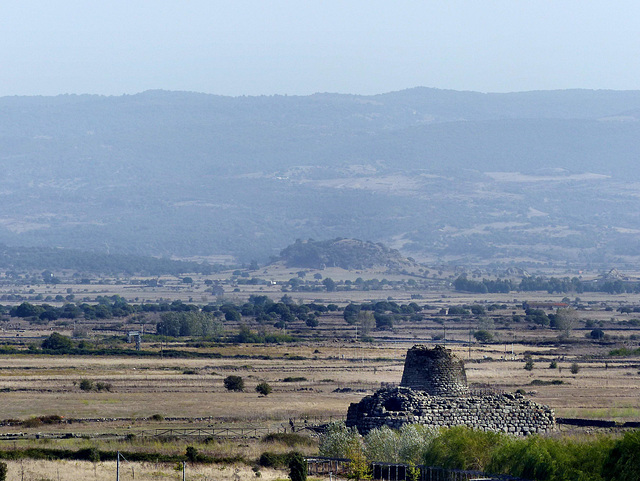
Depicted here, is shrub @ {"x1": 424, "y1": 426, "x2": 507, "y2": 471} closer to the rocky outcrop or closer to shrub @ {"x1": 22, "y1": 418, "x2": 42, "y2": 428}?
the rocky outcrop

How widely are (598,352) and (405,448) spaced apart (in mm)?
53577

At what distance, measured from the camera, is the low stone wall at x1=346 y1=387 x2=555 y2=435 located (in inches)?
1419

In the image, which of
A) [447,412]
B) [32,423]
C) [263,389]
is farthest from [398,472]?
[263,389]

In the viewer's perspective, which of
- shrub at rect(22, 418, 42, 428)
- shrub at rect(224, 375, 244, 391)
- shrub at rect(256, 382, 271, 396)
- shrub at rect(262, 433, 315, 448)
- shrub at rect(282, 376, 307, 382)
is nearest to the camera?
shrub at rect(262, 433, 315, 448)

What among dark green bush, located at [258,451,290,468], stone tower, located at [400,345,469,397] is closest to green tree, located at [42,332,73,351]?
stone tower, located at [400,345,469,397]

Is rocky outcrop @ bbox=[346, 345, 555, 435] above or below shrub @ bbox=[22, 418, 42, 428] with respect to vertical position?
above

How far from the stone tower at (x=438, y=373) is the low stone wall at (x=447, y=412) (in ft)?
1.45

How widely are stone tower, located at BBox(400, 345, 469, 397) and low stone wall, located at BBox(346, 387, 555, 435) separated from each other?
443 millimetres

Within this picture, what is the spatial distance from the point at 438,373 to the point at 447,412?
1683 mm

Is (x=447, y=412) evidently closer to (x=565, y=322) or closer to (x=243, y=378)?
(x=243, y=378)

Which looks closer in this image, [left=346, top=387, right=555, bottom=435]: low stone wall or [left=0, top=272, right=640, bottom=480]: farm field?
[left=346, top=387, right=555, bottom=435]: low stone wall

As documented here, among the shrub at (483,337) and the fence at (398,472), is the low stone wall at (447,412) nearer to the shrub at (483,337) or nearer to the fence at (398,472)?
the fence at (398,472)

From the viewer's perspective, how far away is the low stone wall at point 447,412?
1419 inches

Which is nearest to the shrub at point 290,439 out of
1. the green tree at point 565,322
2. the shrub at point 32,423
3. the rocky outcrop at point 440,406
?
the rocky outcrop at point 440,406
